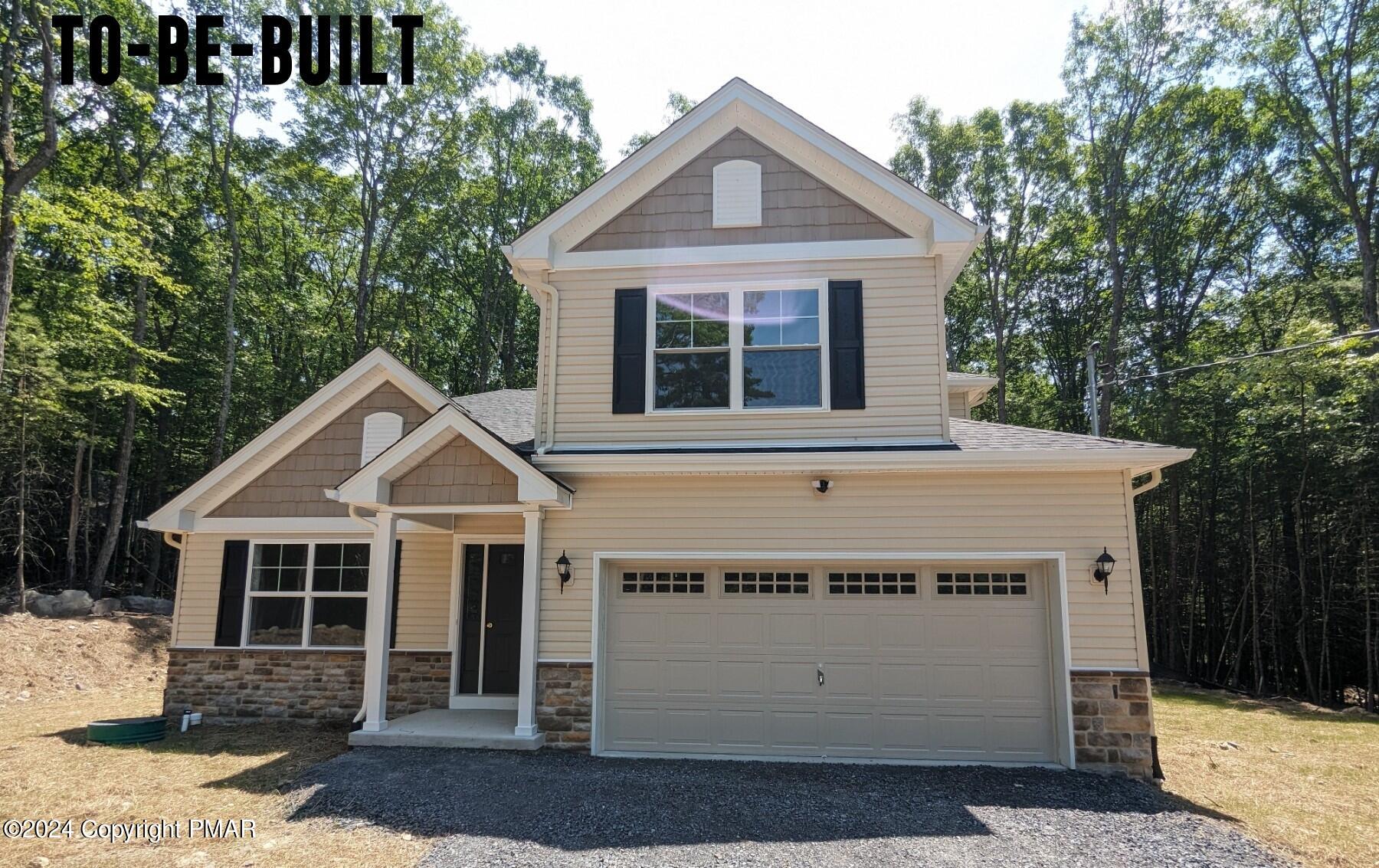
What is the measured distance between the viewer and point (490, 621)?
9.68m

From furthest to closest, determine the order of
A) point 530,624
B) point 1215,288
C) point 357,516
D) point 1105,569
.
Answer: point 1215,288 → point 357,516 → point 530,624 → point 1105,569

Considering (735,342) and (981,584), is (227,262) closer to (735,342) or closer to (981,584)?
(735,342)

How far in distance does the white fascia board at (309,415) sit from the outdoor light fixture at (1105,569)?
7724mm

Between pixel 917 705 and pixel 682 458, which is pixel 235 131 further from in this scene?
pixel 917 705

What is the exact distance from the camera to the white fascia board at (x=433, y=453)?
7.60 m

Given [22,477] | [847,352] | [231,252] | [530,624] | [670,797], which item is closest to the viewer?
[670,797]

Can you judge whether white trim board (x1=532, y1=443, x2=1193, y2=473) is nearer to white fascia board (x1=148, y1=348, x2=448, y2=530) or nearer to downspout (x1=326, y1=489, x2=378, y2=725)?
downspout (x1=326, y1=489, x2=378, y2=725)

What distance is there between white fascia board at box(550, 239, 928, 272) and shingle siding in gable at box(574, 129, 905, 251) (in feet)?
0.24

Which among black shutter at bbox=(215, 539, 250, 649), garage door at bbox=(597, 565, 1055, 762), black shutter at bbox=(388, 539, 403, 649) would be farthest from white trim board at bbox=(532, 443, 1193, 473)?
black shutter at bbox=(215, 539, 250, 649)

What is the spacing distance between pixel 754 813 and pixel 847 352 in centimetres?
468

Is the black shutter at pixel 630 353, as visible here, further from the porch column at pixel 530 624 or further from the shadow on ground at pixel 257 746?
the shadow on ground at pixel 257 746

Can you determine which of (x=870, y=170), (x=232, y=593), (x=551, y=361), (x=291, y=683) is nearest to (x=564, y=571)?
(x=551, y=361)

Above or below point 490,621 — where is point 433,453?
above

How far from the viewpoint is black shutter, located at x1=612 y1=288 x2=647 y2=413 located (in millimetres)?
8555
